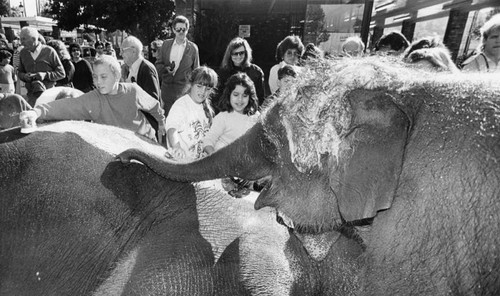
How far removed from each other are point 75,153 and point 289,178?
4.63 ft

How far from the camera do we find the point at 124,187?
2070mm

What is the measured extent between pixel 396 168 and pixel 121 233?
146 centimetres

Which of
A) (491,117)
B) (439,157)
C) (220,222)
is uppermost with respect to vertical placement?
(491,117)

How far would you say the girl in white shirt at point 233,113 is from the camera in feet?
12.3

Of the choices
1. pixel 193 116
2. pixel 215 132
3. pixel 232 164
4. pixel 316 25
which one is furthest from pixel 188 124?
pixel 316 25

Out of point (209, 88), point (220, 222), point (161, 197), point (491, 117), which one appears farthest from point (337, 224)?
point (209, 88)

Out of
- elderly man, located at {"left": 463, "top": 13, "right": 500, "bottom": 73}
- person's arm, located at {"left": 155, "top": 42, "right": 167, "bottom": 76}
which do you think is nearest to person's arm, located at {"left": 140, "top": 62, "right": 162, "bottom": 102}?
person's arm, located at {"left": 155, "top": 42, "right": 167, "bottom": 76}

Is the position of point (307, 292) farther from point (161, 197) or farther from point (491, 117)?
point (491, 117)

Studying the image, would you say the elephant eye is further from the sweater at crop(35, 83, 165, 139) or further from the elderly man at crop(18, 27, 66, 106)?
the elderly man at crop(18, 27, 66, 106)

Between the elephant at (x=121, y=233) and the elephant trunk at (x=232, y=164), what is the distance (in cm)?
42

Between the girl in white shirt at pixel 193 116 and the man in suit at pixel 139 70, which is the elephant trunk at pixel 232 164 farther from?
the man in suit at pixel 139 70

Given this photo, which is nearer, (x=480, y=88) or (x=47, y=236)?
(x=480, y=88)

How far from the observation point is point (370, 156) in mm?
1072

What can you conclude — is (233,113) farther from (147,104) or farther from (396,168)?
(396,168)
